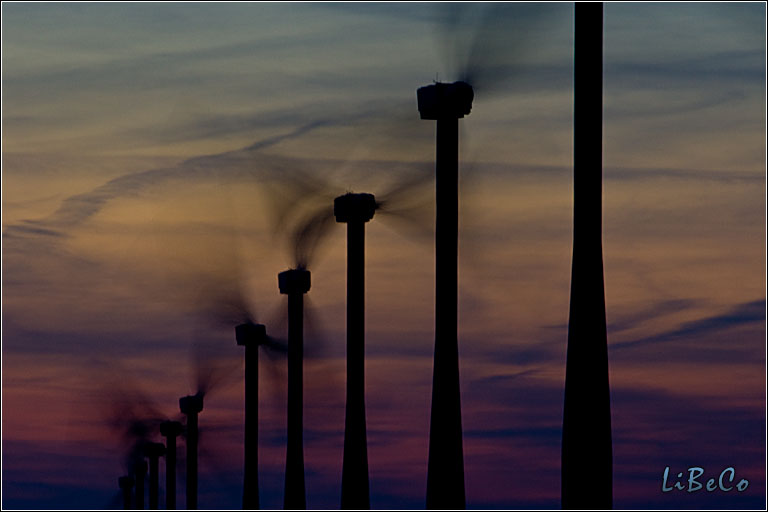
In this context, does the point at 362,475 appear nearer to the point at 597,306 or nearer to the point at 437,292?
the point at 437,292

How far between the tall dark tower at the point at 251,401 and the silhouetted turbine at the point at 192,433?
2998cm

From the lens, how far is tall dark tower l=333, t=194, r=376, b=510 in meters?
80.6

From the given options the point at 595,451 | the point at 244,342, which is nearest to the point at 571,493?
the point at 595,451

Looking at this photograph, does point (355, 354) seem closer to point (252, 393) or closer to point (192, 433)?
point (252, 393)

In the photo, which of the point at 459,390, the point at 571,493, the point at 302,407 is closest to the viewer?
the point at 571,493

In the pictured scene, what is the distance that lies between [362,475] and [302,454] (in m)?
19.5

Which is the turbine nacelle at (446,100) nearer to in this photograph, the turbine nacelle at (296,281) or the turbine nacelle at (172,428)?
the turbine nacelle at (296,281)

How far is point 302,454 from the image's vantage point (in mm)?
99750

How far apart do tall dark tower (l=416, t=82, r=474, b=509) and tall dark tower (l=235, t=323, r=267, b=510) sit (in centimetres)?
5070

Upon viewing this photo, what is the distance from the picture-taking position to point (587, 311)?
4212 cm

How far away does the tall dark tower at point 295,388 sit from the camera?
97.6 meters

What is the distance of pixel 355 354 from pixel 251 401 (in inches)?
1272

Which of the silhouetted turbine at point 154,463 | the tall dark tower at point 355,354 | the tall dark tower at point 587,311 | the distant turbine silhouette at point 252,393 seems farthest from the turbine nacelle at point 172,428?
the tall dark tower at point 587,311

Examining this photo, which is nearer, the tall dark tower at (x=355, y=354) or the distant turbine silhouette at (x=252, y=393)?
the tall dark tower at (x=355, y=354)
